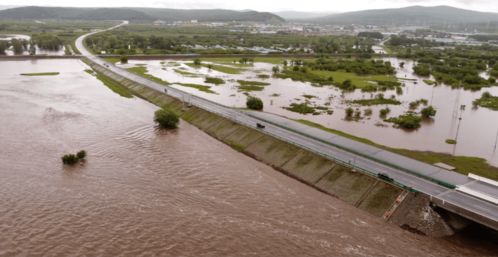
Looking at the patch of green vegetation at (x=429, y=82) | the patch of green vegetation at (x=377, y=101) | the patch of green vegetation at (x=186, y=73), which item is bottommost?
the patch of green vegetation at (x=377, y=101)

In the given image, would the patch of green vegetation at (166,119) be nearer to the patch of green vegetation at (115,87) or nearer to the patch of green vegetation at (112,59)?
the patch of green vegetation at (115,87)

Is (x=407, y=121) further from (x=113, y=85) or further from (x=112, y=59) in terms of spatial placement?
(x=112, y=59)

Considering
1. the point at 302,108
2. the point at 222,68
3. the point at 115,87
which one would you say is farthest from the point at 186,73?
the point at 302,108

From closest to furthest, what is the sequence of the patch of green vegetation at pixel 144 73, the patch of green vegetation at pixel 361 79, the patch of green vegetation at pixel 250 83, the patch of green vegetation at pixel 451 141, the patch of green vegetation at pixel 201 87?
the patch of green vegetation at pixel 451 141 < the patch of green vegetation at pixel 201 87 < the patch of green vegetation at pixel 361 79 < the patch of green vegetation at pixel 144 73 < the patch of green vegetation at pixel 250 83

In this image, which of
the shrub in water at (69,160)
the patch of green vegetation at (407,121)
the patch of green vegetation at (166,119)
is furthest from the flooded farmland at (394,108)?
the shrub in water at (69,160)

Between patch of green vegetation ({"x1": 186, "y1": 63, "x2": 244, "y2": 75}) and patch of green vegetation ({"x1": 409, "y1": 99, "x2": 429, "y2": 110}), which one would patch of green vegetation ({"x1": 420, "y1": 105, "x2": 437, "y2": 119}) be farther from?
patch of green vegetation ({"x1": 186, "y1": 63, "x2": 244, "y2": 75})

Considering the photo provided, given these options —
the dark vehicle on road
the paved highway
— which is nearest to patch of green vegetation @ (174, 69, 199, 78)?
the paved highway

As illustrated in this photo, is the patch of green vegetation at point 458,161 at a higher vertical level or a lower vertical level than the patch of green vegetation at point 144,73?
lower
